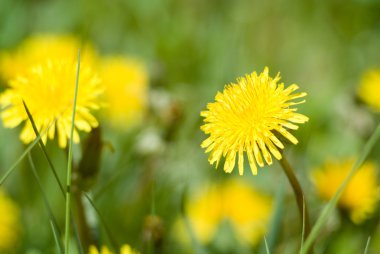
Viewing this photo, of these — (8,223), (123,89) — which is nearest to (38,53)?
(123,89)

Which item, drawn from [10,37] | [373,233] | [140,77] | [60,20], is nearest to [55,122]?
[373,233]

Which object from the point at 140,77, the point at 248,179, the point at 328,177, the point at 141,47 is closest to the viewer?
the point at 328,177

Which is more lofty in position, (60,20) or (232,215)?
(60,20)

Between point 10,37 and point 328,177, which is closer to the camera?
point 328,177

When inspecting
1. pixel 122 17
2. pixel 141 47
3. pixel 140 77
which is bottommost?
pixel 140 77

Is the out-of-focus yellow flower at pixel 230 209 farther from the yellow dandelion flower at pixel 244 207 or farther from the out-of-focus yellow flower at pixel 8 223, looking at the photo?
the out-of-focus yellow flower at pixel 8 223

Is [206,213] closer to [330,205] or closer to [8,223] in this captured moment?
[8,223]

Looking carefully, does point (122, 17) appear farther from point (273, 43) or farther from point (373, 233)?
point (373, 233)

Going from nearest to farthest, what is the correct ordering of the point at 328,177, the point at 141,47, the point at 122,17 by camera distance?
the point at 328,177
the point at 141,47
the point at 122,17
